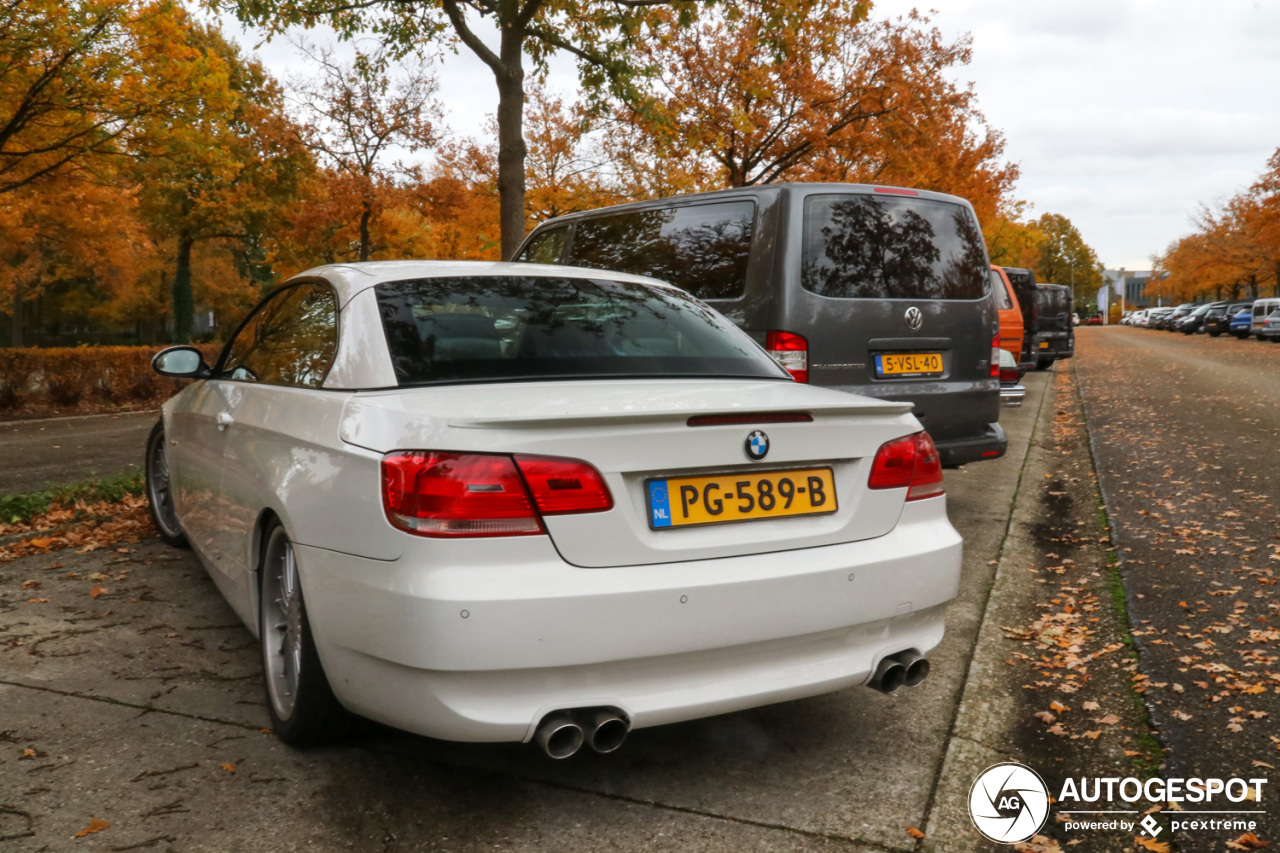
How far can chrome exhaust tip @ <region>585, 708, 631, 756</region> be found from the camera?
2617mm

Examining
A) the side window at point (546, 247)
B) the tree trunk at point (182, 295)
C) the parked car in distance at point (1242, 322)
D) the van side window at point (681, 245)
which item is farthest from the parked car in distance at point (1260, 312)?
the van side window at point (681, 245)

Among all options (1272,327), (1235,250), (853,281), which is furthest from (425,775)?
(1235,250)

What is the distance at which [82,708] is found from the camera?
11.8ft

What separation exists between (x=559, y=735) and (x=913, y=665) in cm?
112

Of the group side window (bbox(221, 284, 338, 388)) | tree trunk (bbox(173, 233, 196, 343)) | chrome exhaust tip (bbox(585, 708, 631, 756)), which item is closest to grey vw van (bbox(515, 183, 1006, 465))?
side window (bbox(221, 284, 338, 388))

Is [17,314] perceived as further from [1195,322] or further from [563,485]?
[1195,322]

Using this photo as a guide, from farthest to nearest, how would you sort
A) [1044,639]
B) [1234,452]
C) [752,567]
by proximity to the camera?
[1234,452], [1044,639], [752,567]

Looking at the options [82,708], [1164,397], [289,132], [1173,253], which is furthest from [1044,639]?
[1173,253]

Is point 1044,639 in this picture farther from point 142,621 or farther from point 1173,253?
point 1173,253

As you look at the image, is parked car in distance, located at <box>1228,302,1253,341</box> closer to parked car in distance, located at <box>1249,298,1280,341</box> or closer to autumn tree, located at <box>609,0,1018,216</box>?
parked car in distance, located at <box>1249,298,1280,341</box>

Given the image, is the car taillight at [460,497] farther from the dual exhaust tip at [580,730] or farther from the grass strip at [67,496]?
the grass strip at [67,496]

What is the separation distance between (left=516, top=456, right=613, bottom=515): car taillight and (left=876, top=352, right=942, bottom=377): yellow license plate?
149 inches

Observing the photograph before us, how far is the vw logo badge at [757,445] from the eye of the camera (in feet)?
9.38

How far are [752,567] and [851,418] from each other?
0.58m
